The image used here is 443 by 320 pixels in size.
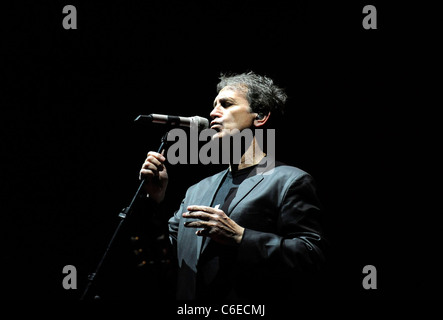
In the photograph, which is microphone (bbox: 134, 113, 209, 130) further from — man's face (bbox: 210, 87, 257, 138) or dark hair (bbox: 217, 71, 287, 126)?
dark hair (bbox: 217, 71, 287, 126)

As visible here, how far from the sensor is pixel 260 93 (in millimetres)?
2533

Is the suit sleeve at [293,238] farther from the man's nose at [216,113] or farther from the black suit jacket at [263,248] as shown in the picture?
the man's nose at [216,113]

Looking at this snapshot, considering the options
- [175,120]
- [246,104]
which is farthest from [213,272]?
[246,104]

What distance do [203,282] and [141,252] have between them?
2.00 meters

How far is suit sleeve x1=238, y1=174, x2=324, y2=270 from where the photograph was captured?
1.80 m

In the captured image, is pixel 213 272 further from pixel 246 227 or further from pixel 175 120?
pixel 175 120

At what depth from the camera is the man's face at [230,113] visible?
7.72ft

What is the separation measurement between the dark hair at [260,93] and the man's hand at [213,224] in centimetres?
97

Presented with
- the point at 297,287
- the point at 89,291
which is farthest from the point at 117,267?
the point at 297,287

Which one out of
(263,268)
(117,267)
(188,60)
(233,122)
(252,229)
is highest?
(188,60)

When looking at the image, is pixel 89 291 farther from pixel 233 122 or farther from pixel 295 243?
pixel 233 122

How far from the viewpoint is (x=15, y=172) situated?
3266 millimetres

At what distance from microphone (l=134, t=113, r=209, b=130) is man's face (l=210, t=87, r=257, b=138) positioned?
0.18 metres

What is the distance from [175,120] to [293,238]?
0.92 meters
